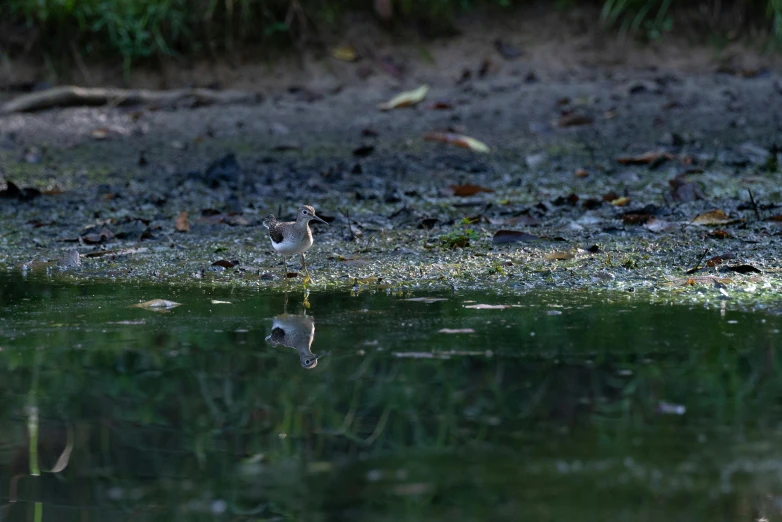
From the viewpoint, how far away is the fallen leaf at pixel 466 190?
Result: 6.72m

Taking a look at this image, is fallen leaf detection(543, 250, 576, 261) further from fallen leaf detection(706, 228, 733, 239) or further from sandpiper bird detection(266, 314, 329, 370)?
sandpiper bird detection(266, 314, 329, 370)

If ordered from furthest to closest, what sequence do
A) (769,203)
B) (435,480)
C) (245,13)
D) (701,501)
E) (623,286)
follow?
1. (245,13)
2. (769,203)
3. (623,286)
4. (435,480)
5. (701,501)

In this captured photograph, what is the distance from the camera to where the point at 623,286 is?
168 inches

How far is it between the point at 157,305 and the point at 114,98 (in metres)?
5.64

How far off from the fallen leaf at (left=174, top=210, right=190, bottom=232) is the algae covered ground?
0.08 ft

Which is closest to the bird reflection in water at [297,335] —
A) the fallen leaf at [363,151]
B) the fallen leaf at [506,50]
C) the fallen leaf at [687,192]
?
the fallen leaf at [687,192]

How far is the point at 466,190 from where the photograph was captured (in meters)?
6.73

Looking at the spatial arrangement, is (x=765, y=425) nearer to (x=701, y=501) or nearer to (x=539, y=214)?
(x=701, y=501)

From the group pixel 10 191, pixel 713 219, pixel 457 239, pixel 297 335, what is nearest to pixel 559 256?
pixel 457 239

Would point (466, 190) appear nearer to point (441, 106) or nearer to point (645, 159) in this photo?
point (645, 159)

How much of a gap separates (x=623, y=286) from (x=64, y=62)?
23.0ft

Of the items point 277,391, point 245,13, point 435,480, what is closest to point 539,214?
point 277,391

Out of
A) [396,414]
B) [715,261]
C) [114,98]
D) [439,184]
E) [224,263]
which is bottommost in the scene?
[114,98]

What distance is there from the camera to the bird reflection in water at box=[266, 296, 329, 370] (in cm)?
331
